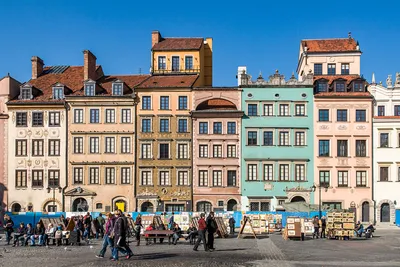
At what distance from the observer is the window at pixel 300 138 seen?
5834 centimetres

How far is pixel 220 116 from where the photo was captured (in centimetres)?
5825

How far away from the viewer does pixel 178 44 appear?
2544 inches

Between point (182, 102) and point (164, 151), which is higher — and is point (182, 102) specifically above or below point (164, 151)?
above

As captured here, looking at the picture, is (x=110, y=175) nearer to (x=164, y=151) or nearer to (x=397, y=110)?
(x=164, y=151)

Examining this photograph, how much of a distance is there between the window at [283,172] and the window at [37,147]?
22.0 m

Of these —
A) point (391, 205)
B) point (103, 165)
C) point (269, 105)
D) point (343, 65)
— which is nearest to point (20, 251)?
point (103, 165)

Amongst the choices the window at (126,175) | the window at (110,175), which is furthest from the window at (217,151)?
the window at (110,175)

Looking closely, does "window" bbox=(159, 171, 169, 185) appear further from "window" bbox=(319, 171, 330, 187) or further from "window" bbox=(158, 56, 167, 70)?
"window" bbox=(319, 171, 330, 187)

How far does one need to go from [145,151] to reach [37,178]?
10260 millimetres

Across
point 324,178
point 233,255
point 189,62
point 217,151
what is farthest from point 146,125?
point 233,255

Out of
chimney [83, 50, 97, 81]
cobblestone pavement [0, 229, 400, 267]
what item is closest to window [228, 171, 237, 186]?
chimney [83, 50, 97, 81]

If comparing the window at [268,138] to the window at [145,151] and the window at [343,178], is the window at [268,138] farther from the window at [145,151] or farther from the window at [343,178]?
the window at [145,151]

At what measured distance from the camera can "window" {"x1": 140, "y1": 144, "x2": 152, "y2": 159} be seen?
58.9m

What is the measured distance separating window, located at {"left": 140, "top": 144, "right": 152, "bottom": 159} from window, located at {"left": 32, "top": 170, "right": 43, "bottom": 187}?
949 cm
